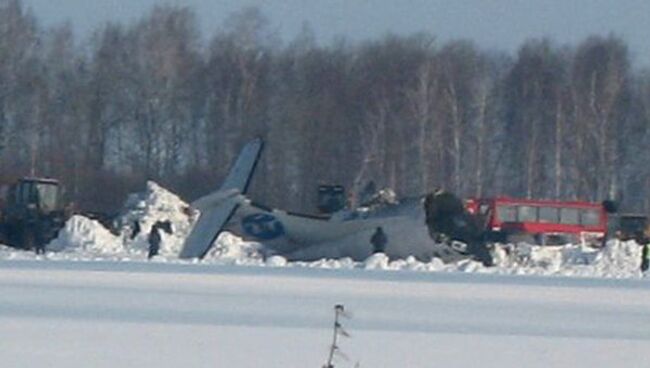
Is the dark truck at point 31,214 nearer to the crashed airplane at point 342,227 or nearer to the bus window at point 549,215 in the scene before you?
the crashed airplane at point 342,227

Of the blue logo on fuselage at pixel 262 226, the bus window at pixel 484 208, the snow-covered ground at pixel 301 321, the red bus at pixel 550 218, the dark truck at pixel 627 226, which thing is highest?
the snow-covered ground at pixel 301 321

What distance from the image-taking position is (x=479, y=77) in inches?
2857

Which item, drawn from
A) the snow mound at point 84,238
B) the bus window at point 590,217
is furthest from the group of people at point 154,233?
the bus window at point 590,217

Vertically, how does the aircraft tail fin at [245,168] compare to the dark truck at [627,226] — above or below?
above

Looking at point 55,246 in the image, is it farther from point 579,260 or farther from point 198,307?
point 198,307

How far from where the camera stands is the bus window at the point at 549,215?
53.3 m

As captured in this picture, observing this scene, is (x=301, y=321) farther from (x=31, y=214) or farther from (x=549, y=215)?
(x=549, y=215)

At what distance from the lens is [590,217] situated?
175 ft

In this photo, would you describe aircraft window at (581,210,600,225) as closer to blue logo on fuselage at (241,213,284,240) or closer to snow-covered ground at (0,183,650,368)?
blue logo on fuselage at (241,213,284,240)

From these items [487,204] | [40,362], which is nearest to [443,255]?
[487,204]

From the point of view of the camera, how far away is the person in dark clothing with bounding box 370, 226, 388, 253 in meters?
37.4

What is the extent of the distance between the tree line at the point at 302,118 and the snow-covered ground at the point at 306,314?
109 feet

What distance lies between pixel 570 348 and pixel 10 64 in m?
54.3

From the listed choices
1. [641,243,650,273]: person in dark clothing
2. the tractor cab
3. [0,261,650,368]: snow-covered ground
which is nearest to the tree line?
the tractor cab
